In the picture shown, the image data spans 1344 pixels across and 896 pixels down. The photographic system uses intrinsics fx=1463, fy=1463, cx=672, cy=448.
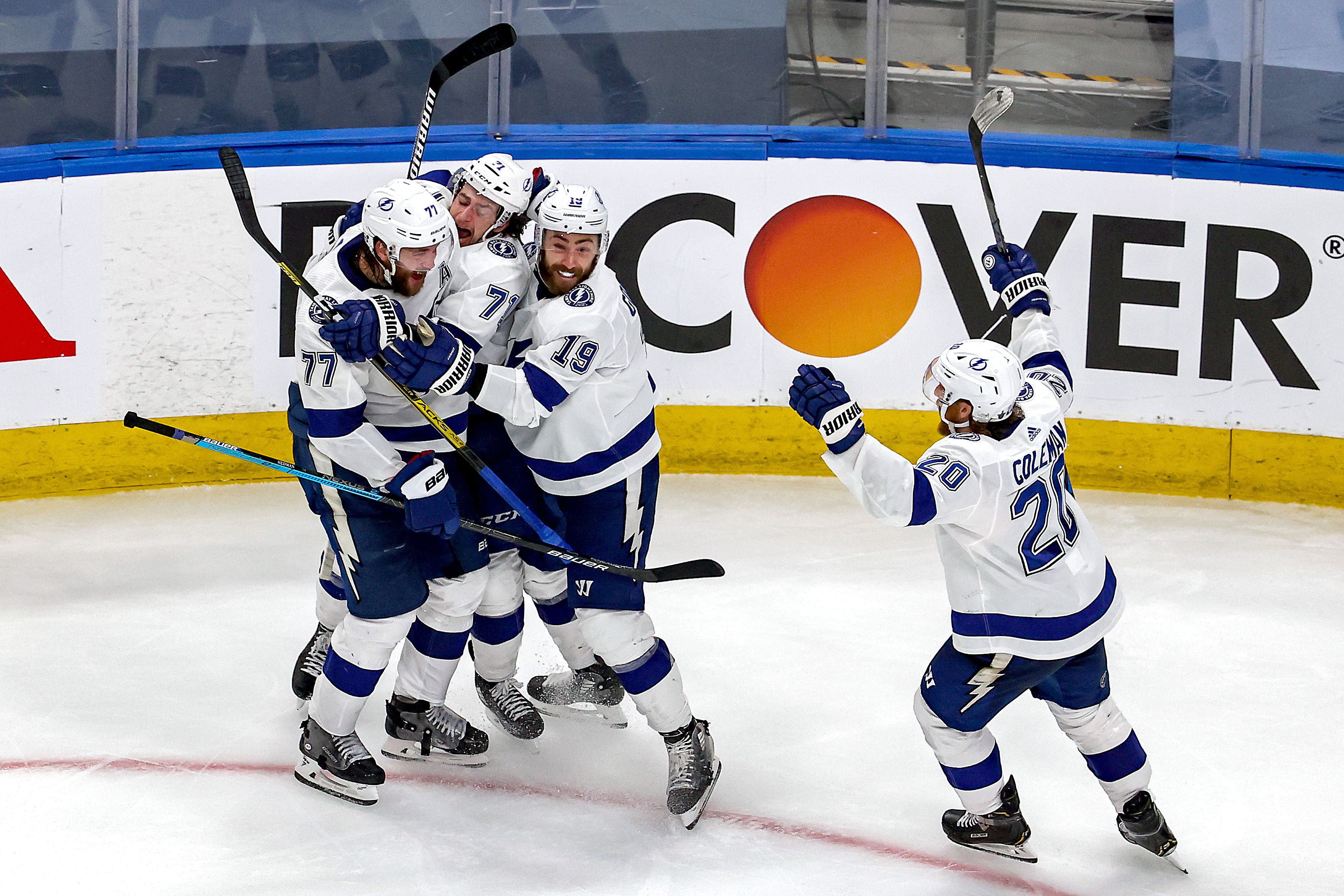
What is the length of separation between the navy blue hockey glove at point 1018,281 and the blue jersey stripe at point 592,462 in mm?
845

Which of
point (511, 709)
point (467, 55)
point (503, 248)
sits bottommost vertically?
point (511, 709)

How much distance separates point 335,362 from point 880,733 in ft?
5.19

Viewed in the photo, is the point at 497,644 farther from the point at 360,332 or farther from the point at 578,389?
the point at 360,332

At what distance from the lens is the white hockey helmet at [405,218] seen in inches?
111

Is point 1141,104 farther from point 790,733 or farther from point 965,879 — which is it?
point 965,879

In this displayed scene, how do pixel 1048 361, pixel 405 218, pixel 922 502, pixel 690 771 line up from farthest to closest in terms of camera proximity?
pixel 690 771, pixel 1048 361, pixel 405 218, pixel 922 502

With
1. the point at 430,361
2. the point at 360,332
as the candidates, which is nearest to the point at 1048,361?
the point at 430,361

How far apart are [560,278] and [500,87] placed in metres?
2.28

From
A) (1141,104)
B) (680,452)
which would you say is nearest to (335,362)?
(680,452)

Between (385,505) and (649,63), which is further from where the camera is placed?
(649,63)

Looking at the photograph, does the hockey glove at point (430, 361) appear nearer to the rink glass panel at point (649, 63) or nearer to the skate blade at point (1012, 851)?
the skate blade at point (1012, 851)

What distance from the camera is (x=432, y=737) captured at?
132 inches

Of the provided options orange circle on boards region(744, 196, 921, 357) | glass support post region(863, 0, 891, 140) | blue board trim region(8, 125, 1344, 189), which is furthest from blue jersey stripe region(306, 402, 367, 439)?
glass support post region(863, 0, 891, 140)

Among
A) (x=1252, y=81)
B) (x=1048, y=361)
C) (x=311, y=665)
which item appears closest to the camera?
(x=1048, y=361)
